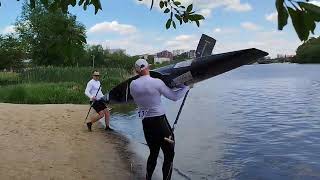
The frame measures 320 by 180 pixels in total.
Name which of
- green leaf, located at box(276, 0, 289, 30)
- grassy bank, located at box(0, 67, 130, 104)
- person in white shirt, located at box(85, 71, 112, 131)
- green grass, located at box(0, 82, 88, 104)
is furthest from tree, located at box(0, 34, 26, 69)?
green leaf, located at box(276, 0, 289, 30)

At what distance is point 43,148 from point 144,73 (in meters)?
5.30

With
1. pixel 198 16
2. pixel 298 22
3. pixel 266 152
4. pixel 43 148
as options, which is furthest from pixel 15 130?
pixel 298 22

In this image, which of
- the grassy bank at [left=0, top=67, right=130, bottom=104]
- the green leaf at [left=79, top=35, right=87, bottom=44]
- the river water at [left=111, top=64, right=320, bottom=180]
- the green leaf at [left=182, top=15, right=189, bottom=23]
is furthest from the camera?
the grassy bank at [left=0, top=67, right=130, bottom=104]

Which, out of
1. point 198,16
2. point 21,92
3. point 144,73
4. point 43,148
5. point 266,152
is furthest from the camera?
point 21,92

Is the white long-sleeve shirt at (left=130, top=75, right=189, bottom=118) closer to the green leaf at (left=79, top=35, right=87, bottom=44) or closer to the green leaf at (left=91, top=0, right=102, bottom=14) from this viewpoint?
Result: the green leaf at (left=91, top=0, right=102, bottom=14)

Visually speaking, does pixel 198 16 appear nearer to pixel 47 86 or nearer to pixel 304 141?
pixel 304 141

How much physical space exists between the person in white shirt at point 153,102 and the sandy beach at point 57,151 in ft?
6.52

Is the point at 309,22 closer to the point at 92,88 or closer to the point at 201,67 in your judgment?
the point at 201,67

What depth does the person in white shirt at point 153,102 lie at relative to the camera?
6.87m

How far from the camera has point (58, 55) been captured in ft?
17.3

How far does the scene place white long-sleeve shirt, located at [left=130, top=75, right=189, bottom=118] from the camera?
6.86 m

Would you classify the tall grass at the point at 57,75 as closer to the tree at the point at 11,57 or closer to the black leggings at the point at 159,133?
the tree at the point at 11,57

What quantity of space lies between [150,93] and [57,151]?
4.83 meters

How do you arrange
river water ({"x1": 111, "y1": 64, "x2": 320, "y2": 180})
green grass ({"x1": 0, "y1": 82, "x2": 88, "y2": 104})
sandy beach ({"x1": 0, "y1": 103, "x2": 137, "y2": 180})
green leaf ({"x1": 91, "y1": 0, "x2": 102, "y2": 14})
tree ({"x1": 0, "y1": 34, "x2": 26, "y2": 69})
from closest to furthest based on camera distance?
green leaf ({"x1": 91, "y1": 0, "x2": 102, "y2": 14})
sandy beach ({"x1": 0, "y1": 103, "x2": 137, "y2": 180})
river water ({"x1": 111, "y1": 64, "x2": 320, "y2": 180})
green grass ({"x1": 0, "y1": 82, "x2": 88, "y2": 104})
tree ({"x1": 0, "y1": 34, "x2": 26, "y2": 69})
